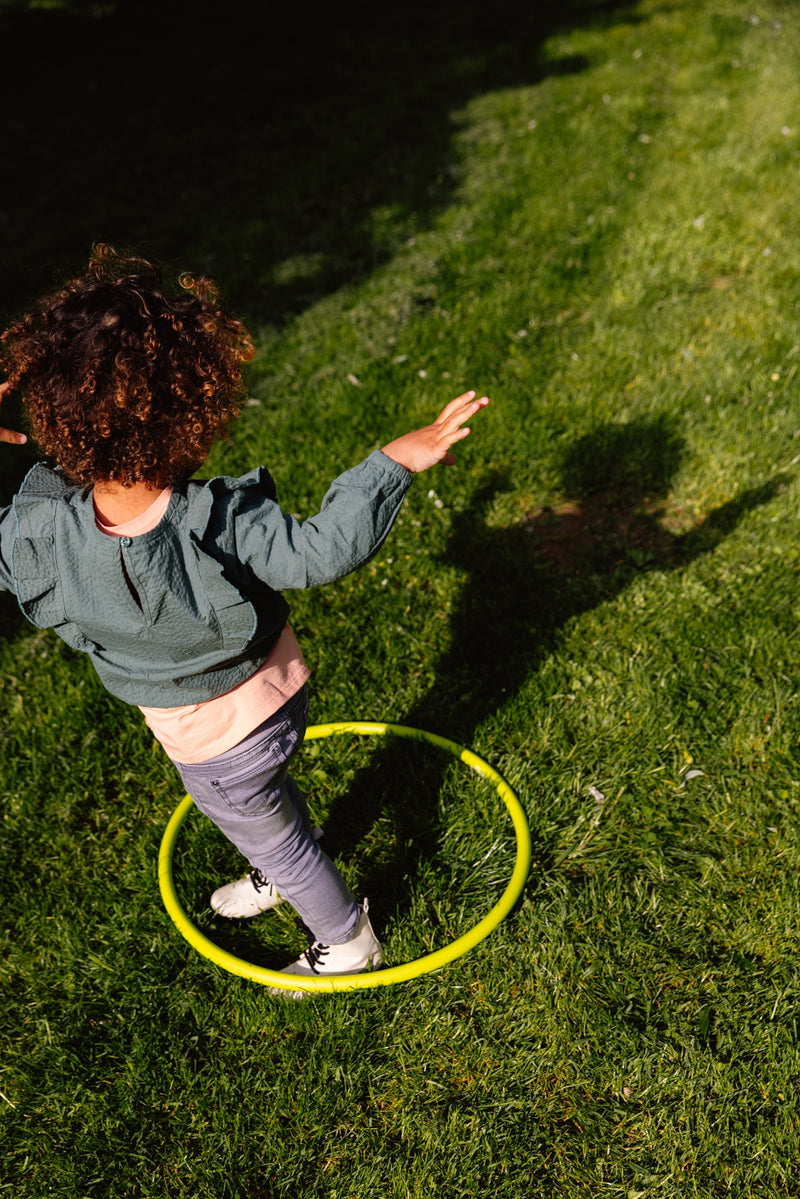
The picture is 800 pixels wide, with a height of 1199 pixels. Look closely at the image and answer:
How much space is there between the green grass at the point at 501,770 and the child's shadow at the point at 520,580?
0.06 ft

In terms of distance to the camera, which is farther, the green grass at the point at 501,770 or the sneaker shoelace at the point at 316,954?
the sneaker shoelace at the point at 316,954

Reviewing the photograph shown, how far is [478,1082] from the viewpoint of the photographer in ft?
8.45

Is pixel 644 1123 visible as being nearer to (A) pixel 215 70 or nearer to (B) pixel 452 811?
(B) pixel 452 811

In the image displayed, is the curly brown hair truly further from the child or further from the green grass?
the green grass

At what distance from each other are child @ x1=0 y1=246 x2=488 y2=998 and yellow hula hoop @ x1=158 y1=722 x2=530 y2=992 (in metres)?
0.82

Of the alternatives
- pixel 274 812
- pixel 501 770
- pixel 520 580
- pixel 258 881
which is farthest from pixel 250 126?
pixel 274 812

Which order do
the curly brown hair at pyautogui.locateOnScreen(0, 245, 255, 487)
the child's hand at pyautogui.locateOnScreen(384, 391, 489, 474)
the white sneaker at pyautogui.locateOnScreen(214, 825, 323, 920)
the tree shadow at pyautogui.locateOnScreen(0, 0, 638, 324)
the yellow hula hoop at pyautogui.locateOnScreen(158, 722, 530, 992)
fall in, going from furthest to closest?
the tree shadow at pyautogui.locateOnScreen(0, 0, 638, 324) → the white sneaker at pyautogui.locateOnScreen(214, 825, 323, 920) → the yellow hula hoop at pyautogui.locateOnScreen(158, 722, 530, 992) → the child's hand at pyautogui.locateOnScreen(384, 391, 489, 474) → the curly brown hair at pyautogui.locateOnScreen(0, 245, 255, 487)

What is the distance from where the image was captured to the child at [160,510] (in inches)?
78.9

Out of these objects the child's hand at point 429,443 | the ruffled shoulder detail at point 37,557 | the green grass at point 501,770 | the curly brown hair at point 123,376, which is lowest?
the green grass at point 501,770

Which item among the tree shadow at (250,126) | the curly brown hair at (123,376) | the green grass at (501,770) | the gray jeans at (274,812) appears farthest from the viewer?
the tree shadow at (250,126)

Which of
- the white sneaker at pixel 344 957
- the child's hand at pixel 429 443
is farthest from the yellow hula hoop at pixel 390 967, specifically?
the child's hand at pixel 429 443

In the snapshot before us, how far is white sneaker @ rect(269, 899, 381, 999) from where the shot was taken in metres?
2.78

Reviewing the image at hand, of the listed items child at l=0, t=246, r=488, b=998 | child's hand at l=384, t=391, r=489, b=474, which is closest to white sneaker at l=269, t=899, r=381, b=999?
child at l=0, t=246, r=488, b=998

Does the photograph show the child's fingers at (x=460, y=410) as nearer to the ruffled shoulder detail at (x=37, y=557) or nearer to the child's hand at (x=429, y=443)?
the child's hand at (x=429, y=443)
